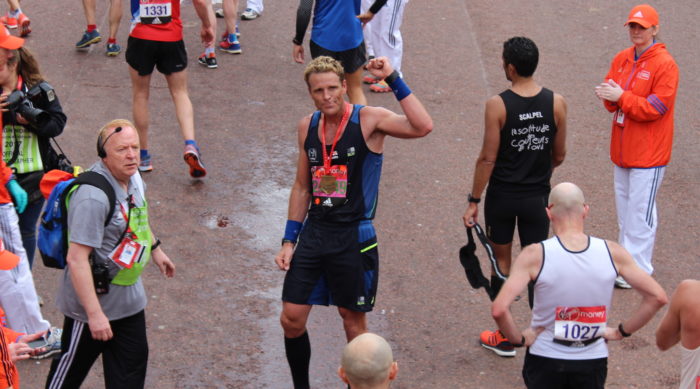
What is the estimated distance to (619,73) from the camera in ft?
23.2

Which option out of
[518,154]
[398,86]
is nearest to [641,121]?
[518,154]

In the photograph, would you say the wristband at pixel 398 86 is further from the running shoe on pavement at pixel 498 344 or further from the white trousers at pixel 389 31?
the white trousers at pixel 389 31

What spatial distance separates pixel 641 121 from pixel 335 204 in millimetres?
2676

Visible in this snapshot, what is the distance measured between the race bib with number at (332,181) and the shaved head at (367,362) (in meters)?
1.81

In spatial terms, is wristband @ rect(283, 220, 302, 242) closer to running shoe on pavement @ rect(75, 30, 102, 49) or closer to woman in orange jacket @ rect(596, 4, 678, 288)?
woman in orange jacket @ rect(596, 4, 678, 288)

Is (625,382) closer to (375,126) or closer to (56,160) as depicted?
(375,126)

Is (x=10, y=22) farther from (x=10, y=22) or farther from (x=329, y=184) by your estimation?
(x=329, y=184)

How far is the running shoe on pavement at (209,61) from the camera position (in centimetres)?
1115

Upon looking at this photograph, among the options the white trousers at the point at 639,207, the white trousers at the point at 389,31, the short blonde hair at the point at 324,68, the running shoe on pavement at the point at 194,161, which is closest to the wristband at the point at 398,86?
the short blonde hair at the point at 324,68

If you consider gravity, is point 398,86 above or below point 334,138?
above

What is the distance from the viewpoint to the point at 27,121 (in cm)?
594

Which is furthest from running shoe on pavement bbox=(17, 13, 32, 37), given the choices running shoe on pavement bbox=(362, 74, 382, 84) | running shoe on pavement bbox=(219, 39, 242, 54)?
running shoe on pavement bbox=(362, 74, 382, 84)

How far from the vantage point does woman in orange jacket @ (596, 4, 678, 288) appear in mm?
6824

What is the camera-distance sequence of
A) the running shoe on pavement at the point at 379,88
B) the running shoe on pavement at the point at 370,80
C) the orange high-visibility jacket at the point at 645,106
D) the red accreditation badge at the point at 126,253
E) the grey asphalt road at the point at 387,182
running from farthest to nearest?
the running shoe on pavement at the point at 370,80 < the running shoe on pavement at the point at 379,88 < the orange high-visibility jacket at the point at 645,106 < the grey asphalt road at the point at 387,182 < the red accreditation badge at the point at 126,253
